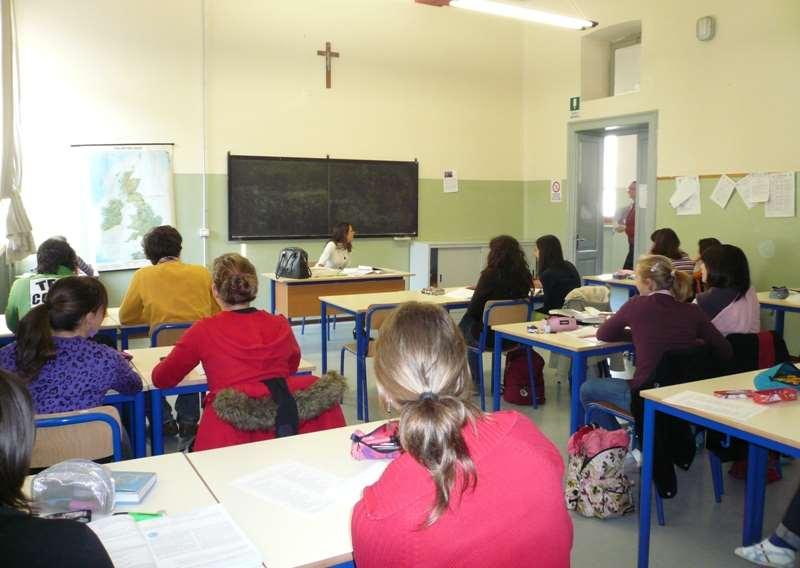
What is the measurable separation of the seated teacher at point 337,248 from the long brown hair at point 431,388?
576cm

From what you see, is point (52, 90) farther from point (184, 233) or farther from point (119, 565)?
point (119, 565)

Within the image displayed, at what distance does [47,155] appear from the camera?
661 cm

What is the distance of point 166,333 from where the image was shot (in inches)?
151

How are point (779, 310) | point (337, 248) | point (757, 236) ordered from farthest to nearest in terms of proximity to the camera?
point (337, 248), point (757, 236), point (779, 310)

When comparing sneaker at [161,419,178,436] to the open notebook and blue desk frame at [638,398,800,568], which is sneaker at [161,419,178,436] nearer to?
the open notebook

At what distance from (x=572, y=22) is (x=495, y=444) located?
6.27 metres

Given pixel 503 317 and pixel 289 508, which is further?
pixel 503 317

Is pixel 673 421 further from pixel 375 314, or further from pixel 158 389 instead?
pixel 375 314

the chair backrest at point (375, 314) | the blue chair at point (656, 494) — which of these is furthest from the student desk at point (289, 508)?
the chair backrest at point (375, 314)

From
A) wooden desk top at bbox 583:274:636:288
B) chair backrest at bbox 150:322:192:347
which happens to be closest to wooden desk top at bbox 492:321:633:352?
chair backrest at bbox 150:322:192:347

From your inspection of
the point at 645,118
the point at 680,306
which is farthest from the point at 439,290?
the point at 645,118

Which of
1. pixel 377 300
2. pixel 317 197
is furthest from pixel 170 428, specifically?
pixel 317 197

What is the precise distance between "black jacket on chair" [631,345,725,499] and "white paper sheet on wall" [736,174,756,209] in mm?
4092

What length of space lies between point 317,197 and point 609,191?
4.35m
